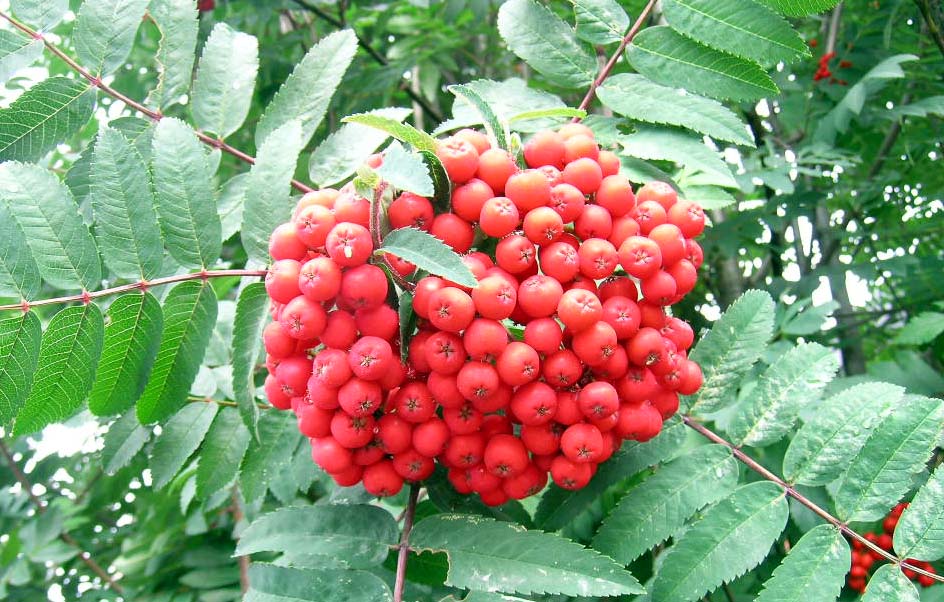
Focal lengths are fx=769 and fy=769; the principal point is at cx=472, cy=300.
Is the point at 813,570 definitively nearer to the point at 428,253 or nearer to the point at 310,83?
the point at 428,253

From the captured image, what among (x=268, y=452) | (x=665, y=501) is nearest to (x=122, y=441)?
(x=268, y=452)

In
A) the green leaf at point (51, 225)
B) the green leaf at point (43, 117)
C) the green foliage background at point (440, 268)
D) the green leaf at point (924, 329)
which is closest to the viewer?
the green foliage background at point (440, 268)

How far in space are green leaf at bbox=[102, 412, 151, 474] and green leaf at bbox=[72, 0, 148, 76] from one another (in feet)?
3.27

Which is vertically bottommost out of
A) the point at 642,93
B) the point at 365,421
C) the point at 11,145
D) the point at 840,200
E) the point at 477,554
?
the point at 840,200

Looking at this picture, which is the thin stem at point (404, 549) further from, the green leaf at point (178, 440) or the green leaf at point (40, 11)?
the green leaf at point (40, 11)

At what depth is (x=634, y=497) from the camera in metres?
1.74

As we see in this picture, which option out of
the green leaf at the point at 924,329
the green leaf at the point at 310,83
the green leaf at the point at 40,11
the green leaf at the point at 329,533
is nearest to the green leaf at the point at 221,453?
the green leaf at the point at 329,533

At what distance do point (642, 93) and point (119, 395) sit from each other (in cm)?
148

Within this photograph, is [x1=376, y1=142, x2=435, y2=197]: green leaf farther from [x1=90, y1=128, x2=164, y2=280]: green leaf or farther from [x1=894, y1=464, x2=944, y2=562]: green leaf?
[x1=894, y1=464, x2=944, y2=562]: green leaf

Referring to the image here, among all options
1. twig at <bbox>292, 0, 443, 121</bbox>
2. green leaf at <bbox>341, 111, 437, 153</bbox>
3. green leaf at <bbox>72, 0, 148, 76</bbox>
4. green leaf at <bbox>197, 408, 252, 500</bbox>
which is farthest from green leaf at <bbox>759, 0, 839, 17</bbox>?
twig at <bbox>292, 0, 443, 121</bbox>

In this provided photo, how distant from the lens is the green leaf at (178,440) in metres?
2.12

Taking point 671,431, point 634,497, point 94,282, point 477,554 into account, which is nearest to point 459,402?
point 477,554

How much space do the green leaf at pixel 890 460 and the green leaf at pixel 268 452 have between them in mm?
1348

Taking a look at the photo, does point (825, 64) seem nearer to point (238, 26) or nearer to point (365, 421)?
point (238, 26)
